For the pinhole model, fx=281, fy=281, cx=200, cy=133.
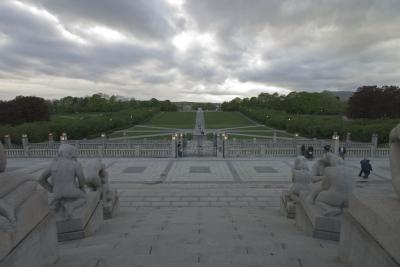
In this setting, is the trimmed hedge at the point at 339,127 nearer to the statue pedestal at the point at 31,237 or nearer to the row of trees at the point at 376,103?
the row of trees at the point at 376,103

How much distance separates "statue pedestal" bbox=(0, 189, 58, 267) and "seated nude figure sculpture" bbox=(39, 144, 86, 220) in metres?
1.27

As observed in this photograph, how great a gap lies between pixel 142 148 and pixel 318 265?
854 inches

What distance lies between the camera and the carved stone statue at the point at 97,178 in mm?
7738

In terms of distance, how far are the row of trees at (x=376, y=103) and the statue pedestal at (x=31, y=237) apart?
56848mm

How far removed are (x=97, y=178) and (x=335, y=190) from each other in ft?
19.6

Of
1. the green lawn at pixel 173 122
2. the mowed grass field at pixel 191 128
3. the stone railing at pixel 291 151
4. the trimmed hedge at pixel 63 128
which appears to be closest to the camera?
the stone railing at pixel 291 151

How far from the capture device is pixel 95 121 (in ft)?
148

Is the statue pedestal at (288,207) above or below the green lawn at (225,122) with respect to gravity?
below

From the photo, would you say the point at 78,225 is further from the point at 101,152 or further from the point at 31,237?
the point at 101,152

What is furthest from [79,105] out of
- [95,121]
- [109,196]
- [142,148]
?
[109,196]

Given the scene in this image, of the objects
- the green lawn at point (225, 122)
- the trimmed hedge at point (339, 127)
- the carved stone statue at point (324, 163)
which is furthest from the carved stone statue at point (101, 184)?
the green lawn at point (225, 122)

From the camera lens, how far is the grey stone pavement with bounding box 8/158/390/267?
3982 mm

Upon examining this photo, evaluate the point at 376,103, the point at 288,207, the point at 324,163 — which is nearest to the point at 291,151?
the point at 288,207

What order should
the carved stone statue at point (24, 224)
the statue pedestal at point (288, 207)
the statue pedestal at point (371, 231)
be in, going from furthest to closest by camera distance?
1. the statue pedestal at point (288, 207)
2. the carved stone statue at point (24, 224)
3. the statue pedestal at point (371, 231)
